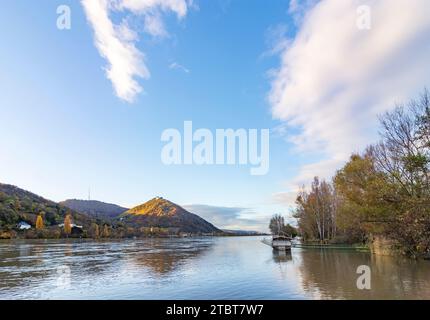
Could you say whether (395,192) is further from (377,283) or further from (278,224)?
(278,224)

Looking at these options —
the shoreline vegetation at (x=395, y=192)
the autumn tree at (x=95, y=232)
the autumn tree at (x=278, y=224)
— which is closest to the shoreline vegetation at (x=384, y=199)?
the shoreline vegetation at (x=395, y=192)

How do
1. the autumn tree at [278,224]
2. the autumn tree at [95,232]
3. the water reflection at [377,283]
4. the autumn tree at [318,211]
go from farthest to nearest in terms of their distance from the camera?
the autumn tree at [95,232], the autumn tree at [278,224], the autumn tree at [318,211], the water reflection at [377,283]

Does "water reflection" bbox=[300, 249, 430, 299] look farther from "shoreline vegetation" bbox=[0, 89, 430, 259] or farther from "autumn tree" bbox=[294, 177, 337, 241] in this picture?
"autumn tree" bbox=[294, 177, 337, 241]

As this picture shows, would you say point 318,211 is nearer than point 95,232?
Yes

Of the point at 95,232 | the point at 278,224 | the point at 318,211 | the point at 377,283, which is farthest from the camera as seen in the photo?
the point at 95,232

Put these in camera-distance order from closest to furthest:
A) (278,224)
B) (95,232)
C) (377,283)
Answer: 1. (377,283)
2. (278,224)
3. (95,232)

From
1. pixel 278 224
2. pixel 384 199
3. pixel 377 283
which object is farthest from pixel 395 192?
pixel 278 224

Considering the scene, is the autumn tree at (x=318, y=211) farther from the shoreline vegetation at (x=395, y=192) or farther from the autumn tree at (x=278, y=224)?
the autumn tree at (x=278, y=224)

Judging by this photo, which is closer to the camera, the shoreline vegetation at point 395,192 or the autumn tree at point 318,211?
the shoreline vegetation at point 395,192

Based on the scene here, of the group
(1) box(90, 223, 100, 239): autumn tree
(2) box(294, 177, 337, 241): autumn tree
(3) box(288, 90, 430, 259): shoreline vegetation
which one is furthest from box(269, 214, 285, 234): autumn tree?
(1) box(90, 223, 100, 239): autumn tree

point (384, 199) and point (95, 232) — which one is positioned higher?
point (384, 199)

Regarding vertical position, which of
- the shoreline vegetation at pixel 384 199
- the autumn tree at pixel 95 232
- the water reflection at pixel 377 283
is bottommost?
the autumn tree at pixel 95 232
